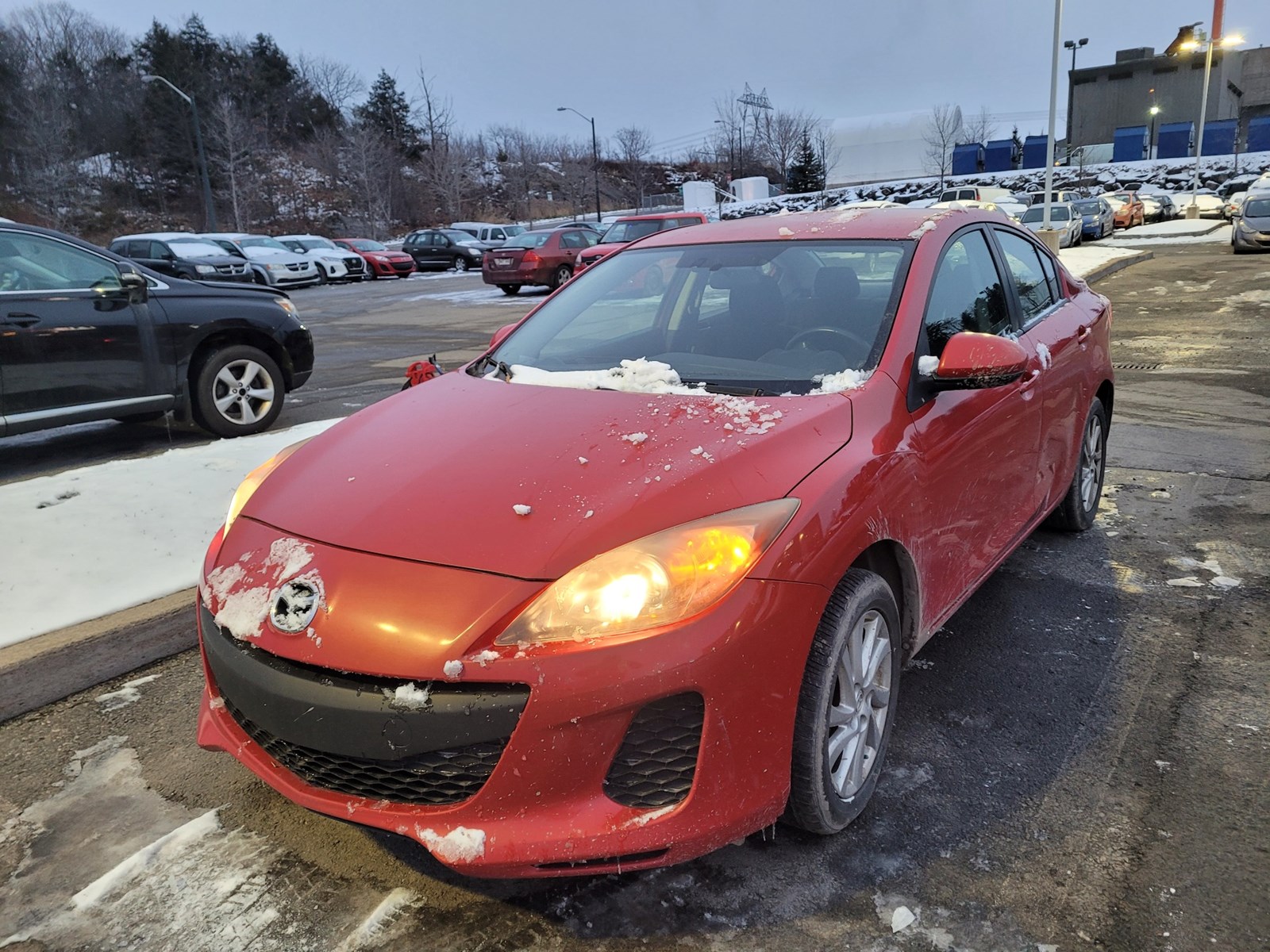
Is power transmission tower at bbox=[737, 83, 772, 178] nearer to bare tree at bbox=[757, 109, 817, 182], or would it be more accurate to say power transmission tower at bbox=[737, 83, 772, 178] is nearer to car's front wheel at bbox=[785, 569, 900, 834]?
bare tree at bbox=[757, 109, 817, 182]

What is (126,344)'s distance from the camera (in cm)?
634

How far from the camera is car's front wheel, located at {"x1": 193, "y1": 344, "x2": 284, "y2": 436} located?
6.80m

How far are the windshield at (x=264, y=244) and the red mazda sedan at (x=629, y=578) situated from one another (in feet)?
89.9

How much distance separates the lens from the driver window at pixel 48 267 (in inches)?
234

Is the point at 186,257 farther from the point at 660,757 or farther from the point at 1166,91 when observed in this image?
the point at 1166,91

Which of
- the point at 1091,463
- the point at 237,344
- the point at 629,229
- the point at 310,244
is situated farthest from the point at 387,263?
the point at 1091,463

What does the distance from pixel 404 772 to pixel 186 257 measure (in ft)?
75.9

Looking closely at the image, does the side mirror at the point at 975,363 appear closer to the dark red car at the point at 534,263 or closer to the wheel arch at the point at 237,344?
the wheel arch at the point at 237,344

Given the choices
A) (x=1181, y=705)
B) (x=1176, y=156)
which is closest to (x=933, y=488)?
(x=1181, y=705)

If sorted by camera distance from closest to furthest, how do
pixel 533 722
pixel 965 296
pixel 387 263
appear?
pixel 533 722
pixel 965 296
pixel 387 263

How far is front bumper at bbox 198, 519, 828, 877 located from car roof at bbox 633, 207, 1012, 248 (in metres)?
1.77

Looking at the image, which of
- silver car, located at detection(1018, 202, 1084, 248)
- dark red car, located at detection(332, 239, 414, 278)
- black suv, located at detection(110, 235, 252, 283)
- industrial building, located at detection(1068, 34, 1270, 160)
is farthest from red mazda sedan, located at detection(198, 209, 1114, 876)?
industrial building, located at detection(1068, 34, 1270, 160)

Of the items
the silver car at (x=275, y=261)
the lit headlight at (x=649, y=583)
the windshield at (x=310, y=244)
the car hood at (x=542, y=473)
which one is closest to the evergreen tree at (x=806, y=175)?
the windshield at (x=310, y=244)

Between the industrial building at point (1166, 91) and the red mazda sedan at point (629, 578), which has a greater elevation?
the industrial building at point (1166, 91)
